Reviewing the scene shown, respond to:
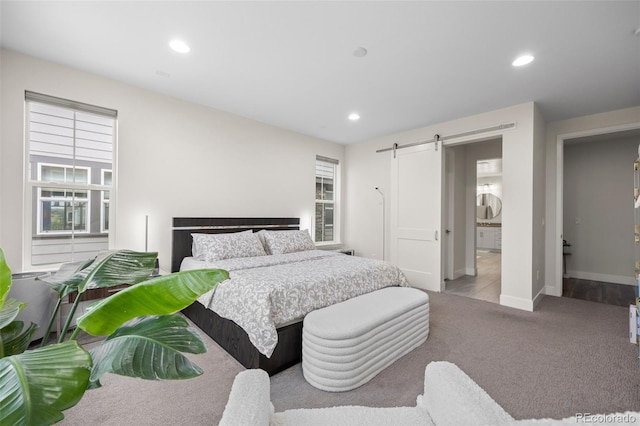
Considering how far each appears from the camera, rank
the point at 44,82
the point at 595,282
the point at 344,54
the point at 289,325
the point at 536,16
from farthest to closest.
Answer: the point at 595,282, the point at 44,82, the point at 344,54, the point at 289,325, the point at 536,16

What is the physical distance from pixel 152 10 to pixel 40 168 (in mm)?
1980

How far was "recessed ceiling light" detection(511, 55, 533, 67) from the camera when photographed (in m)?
2.47

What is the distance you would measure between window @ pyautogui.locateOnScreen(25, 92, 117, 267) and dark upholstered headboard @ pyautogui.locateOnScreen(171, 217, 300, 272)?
0.71m

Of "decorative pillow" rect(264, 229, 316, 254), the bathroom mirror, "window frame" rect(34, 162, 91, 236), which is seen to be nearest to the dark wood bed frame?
"decorative pillow" rect(264, 229, 316, 254)

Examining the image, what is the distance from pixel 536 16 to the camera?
1966 millimetres

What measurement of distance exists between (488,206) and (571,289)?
5166 mm

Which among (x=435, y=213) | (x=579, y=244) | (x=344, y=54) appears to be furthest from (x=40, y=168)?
(x=579, y=244)

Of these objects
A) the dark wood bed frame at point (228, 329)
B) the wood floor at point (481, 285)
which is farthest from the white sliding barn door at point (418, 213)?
the dark wood bed frame at point (228, 329)

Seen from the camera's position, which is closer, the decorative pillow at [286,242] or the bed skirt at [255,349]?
the bed skirt at [255,349]

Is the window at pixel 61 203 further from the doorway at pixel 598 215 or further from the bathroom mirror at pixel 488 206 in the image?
the bathroom mirror at pixel 488 206

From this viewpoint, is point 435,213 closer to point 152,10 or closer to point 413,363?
point 413,363

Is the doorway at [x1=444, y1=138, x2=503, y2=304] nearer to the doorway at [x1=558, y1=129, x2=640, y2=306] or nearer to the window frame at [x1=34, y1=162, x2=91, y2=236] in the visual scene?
the doorway at [x1=558, y1=129, x2=640, y2=306]

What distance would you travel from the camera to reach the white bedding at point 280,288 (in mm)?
2033

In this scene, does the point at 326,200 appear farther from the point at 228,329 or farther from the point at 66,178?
the point at 66,178
